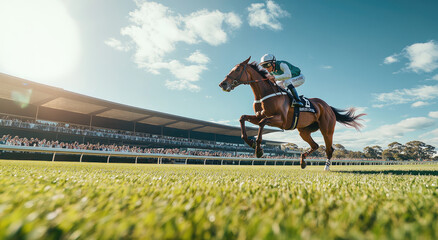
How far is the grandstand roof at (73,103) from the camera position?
23484mm

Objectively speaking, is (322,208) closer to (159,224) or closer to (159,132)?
(159,224)

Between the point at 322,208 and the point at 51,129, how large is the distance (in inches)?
1357

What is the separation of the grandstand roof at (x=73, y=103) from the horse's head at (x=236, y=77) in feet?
84.1

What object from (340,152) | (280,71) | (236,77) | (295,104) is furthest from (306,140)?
(340,152)

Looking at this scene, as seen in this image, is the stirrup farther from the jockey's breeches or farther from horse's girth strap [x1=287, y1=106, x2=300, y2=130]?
the jockey's breeches

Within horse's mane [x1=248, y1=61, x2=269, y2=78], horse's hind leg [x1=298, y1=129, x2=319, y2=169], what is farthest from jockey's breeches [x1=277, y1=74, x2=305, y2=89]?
horse's hind leg [x1=298, y1=129, x2=319, y2=169]

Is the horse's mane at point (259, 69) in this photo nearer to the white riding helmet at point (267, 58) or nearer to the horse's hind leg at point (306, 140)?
the white riding helmet at point (267, 58)

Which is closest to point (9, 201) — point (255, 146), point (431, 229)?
point (431, 229)

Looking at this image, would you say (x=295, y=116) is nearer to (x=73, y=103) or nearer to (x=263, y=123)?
(x=263, y=123)

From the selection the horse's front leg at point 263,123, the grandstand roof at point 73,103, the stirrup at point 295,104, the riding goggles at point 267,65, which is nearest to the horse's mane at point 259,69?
the riding goggles at point 267,65

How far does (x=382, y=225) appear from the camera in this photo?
3.09 feet

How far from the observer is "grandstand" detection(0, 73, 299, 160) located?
25.8 metres

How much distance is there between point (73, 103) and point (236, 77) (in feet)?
103

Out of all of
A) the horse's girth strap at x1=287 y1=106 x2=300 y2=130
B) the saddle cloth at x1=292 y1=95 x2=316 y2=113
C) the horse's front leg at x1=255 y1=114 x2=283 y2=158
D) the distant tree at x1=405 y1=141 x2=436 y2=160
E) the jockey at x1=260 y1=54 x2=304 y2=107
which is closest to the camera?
the horse's front leg at x1=255 y1=114 x2=283 y2=158
